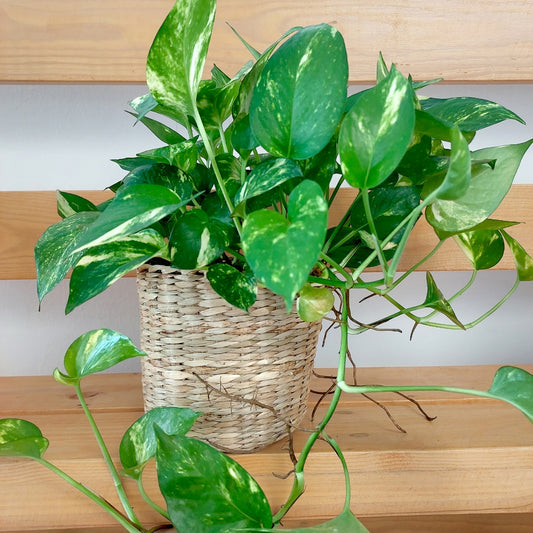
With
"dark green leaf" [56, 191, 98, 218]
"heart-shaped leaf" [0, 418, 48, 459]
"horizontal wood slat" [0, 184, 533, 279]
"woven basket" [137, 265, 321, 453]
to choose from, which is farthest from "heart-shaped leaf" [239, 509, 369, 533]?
"horizontal wood slat" [0, 184, 533, 279]

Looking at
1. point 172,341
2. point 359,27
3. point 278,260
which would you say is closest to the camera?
point 278,260

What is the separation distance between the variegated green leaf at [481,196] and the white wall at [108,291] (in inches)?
25.3

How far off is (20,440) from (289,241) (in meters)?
0.36

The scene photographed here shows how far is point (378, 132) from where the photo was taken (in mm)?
431

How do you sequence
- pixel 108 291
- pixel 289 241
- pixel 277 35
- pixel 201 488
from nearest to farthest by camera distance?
pixel 289 241
pixel 201 488
pixel 277 35
pixel 108 291

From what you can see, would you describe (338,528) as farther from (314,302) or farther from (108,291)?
(108,291)

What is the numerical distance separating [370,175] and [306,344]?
25 centimetres

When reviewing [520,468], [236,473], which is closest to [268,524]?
[236,473]

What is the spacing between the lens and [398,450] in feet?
2.23

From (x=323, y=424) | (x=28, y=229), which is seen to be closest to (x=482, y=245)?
(x=323, y=424)

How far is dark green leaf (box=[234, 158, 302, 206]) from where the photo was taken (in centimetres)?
46

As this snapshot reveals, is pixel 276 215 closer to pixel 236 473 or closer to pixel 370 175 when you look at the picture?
pixel 370 175

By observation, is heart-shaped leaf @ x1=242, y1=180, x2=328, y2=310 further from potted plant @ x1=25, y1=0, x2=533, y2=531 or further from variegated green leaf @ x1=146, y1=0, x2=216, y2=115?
variegated green leaf @ x1=146, y1=0, x2=216, y2=115

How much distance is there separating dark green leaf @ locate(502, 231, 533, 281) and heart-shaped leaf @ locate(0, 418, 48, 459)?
19.8 inches
